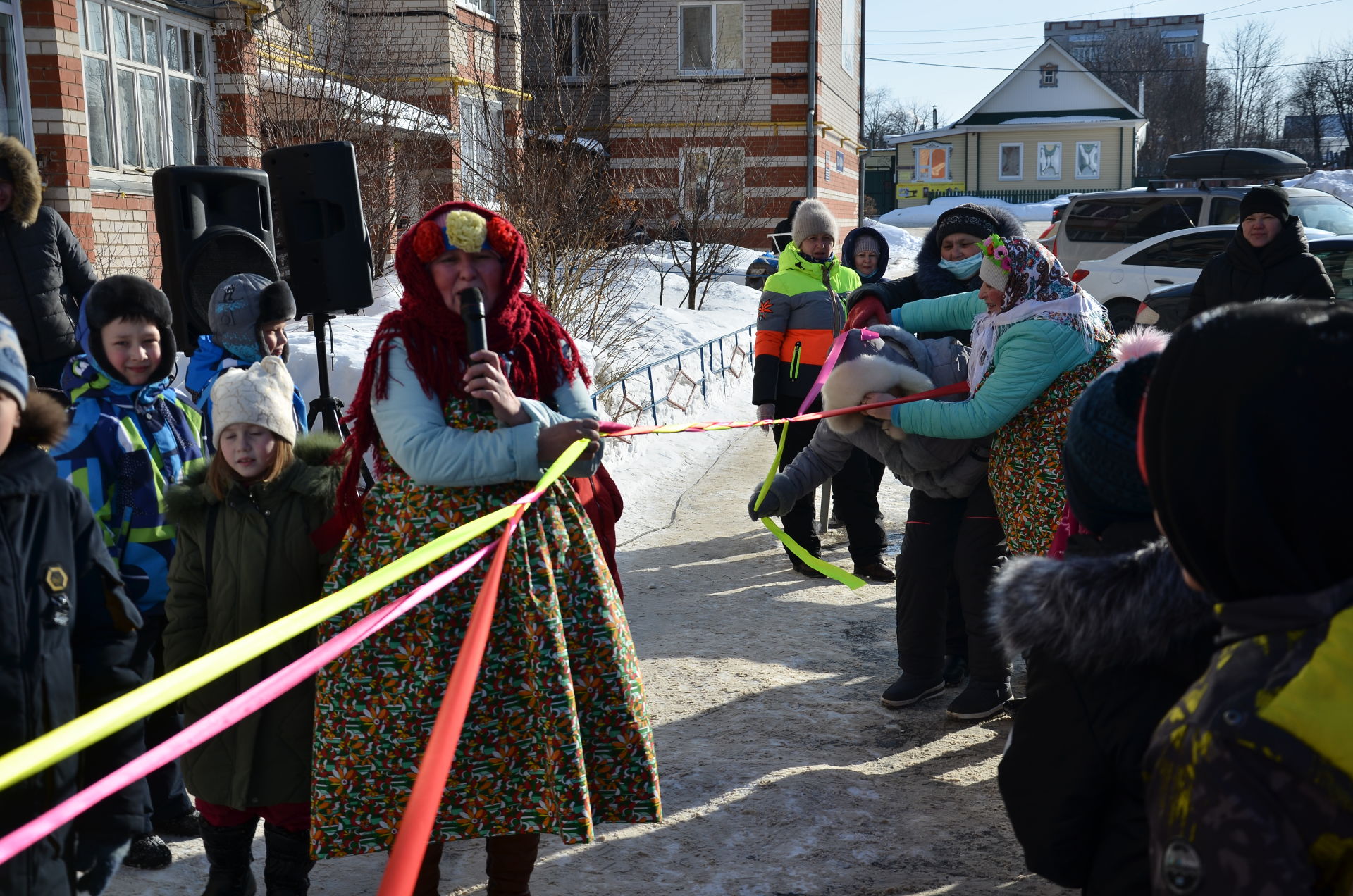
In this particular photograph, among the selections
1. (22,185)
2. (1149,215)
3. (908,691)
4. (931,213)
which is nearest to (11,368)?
(908,691)

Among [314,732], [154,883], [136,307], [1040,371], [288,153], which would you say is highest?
[288,153]

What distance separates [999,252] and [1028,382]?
1.44 feet

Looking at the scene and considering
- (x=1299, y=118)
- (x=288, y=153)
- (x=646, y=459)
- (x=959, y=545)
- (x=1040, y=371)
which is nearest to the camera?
(x=1040, y=371)

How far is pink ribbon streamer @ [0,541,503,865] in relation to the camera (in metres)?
1.34

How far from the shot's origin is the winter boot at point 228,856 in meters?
2.95

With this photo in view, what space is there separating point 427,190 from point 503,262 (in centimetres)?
1502

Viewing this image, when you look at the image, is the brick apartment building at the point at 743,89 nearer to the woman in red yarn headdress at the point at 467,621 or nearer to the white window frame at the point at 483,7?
the white window frame at the point at 483,7

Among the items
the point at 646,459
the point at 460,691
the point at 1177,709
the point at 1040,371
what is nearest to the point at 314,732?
the point at 460,691

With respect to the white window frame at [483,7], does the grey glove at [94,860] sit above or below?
below

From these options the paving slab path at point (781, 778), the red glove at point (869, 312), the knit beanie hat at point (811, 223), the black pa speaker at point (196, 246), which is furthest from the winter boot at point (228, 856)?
the knit beanie hat at point (811, 223)

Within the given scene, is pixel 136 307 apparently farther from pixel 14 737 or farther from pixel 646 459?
pixel 646 459

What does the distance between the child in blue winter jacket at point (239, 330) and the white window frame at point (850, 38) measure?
3107 centimetres

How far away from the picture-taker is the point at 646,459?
9320 millimetres

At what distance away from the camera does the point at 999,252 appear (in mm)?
3842
